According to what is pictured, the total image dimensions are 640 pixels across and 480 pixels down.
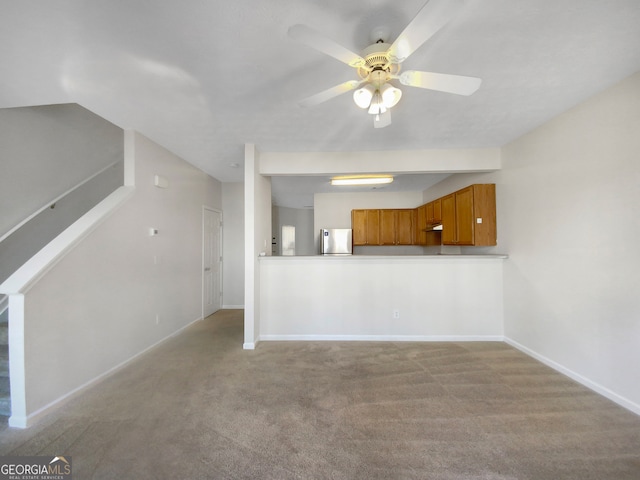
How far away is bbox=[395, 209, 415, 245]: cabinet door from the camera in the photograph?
→ 5715 mm

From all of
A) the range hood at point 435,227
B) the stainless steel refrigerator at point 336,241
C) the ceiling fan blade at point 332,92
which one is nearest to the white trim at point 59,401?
the ceiling fan blade at point 332,92

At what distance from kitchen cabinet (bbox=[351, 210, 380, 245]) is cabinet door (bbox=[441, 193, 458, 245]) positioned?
5.64 ft

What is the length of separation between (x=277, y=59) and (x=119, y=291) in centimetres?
268

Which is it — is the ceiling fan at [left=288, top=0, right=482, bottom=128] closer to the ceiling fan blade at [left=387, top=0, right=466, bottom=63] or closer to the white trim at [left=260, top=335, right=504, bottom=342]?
the ceiling fan blade at [left=387, top=0, right=466, bottom=63]

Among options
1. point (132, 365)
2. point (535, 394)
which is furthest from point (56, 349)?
point (535, 394)

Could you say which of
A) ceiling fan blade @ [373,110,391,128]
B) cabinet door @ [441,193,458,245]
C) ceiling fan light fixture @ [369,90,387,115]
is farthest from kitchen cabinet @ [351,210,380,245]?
ceiling fan light fixture @ [369,90,387,115]

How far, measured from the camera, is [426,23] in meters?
1.13

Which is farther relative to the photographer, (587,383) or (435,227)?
(435,227)

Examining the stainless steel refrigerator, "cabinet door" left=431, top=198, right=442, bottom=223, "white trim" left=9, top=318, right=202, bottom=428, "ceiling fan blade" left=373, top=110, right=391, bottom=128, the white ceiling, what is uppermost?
the white ceiling

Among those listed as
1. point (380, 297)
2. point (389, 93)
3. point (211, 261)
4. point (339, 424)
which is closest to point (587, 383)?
point (380, 297)

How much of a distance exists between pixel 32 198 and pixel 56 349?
1.83 metres

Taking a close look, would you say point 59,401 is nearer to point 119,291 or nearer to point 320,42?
point 119,291

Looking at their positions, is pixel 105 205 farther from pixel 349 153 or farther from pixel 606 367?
pixel 606 367

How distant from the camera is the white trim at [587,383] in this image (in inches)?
78.8
